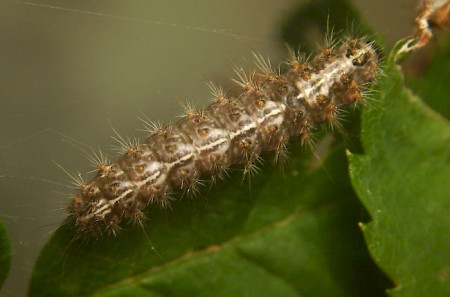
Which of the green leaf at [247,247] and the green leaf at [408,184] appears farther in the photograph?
the green leaf at [247,247]

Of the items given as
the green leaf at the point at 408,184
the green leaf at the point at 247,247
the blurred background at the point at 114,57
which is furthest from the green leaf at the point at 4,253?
the green leaf at the point at 408,184

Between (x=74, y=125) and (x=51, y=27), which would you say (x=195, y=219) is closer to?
(x=74, y=125)

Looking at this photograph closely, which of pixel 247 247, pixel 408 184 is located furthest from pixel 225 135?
pixel 408 184

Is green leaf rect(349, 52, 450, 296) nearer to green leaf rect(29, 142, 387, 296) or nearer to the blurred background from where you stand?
green leaf rect(29, 142, 387, 296)

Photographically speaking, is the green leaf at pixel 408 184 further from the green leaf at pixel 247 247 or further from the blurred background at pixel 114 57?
the blurred background at pixel 114 57

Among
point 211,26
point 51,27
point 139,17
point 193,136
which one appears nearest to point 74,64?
point 51,27

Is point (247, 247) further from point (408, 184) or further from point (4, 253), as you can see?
point (4, 253)

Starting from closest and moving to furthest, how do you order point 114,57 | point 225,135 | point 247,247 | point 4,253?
1. point 4,253
2. point 225,135
3. point 247,247
4. point 114,57
